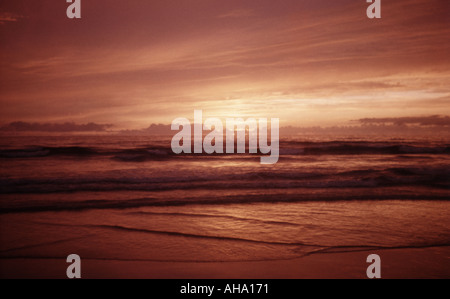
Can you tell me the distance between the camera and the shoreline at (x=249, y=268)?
12.5 ft

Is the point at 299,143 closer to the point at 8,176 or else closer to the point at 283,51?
the point at 283,51

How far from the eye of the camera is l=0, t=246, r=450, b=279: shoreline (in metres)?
3.81

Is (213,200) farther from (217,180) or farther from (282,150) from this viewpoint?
(282,150)

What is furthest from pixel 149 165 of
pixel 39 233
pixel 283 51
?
pixel 39 233

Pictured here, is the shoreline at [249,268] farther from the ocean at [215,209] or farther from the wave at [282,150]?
the wave at [282,150]

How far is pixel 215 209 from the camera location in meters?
6.82

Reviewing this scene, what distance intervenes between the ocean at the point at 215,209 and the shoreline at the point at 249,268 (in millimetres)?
155

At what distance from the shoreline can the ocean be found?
0.51 feet

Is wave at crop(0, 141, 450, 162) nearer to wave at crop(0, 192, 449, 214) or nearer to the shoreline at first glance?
wave at crop(0, 192, 449, 214)

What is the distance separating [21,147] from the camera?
17000 millimetres

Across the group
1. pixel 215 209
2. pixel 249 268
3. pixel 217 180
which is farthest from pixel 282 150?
pixel 249 268

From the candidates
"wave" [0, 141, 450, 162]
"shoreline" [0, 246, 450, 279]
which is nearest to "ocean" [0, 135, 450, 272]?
"shoreline" [0, 246, 450, 279]

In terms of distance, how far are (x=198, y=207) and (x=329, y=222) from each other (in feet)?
8.65
